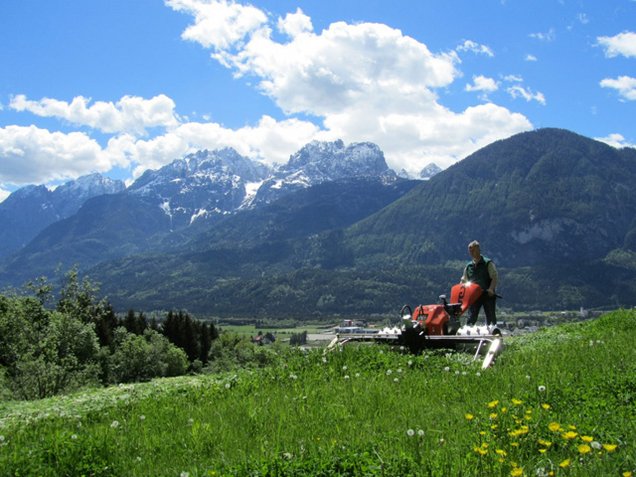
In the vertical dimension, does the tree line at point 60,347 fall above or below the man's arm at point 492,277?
below

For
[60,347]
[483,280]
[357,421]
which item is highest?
[483,280]

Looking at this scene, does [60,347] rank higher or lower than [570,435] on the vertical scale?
lower

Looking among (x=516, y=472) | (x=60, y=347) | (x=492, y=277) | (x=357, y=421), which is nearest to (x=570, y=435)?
(x=516, y=472)

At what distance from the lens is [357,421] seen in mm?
7891

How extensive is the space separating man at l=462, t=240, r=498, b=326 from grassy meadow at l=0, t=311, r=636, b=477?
409 centimetres

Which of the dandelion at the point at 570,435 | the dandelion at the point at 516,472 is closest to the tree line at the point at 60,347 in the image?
the dandelion at the point at 570,435

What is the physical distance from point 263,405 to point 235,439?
1657 millimetres

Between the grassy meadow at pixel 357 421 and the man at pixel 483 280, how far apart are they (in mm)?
4089

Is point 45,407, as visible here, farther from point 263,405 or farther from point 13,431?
point 263,405

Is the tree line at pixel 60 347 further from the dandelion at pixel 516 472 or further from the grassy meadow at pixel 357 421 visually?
the dandelion at pixel 516 472

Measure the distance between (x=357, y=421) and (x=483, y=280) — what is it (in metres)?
10.3

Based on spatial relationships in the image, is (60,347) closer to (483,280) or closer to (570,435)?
(483,280)

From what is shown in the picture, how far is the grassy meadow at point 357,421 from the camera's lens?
Answer: 19.1 feet

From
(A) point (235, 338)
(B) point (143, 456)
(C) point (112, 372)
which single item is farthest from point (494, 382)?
(A) point (235, 338)
